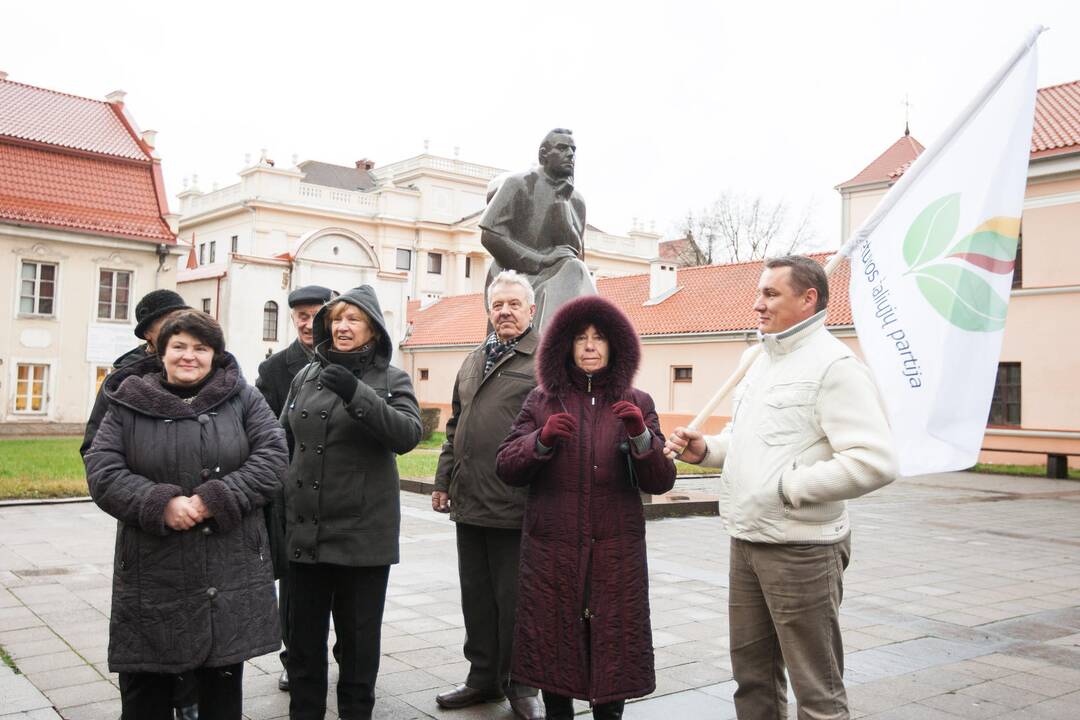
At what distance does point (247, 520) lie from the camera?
3510 millimetres

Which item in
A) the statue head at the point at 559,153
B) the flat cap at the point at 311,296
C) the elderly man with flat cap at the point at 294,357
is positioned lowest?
the elderly man with flat cap at the point at 294,357

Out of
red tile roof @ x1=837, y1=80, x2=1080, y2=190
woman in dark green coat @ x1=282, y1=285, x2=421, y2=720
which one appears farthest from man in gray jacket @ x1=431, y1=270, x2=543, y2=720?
red tile roof @ x1=837, y1=80, x2=1080, y2=190

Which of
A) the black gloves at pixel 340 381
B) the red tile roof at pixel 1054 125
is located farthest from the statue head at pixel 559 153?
the red tile roof at pixel 1054 125

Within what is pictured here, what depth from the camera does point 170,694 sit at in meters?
3.53

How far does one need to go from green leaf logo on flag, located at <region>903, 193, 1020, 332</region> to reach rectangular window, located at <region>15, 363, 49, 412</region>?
98.6 ft

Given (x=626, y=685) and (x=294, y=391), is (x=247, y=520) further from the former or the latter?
(x=626, y=685)

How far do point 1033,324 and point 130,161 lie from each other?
26.8m

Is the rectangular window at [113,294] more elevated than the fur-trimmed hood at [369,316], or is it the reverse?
the rectangular window at [113,294]

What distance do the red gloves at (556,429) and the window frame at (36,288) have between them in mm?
29685

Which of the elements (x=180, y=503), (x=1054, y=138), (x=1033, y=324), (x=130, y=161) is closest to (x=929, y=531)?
(x=180, y=503)

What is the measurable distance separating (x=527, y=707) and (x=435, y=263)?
54245 millimetres

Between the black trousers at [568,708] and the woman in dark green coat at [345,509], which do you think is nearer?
the black trousers at [568,708]

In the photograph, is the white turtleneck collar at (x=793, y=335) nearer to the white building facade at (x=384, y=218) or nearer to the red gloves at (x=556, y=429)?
the red gloves at (x=556, y=429)

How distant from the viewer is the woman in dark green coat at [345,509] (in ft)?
13.0
